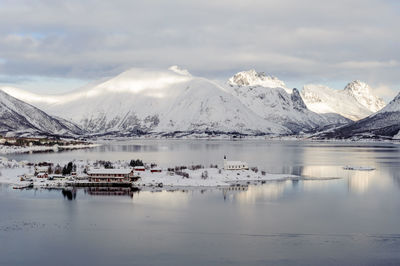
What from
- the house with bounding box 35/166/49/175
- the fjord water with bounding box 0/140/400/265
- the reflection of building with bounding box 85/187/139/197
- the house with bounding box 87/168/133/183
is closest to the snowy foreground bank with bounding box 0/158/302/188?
the house with bounding box 35/166/49/175

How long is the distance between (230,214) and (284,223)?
5463 mm

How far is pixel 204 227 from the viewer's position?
131 feet

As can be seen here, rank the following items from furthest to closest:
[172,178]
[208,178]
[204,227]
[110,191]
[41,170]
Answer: [41,170], [208,178], [172,178], [110,191], [204,227]

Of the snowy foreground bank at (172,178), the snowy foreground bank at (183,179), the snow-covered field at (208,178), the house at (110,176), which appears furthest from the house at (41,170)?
the snow-covered field at (208,178)

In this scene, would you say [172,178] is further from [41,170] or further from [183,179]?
[41,170]

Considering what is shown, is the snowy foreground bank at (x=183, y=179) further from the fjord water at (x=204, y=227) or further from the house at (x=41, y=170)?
the fjord water at (x=204, y=227)

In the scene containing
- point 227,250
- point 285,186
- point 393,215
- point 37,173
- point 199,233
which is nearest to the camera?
point 227,250

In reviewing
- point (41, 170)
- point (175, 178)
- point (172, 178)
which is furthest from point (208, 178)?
point (41, 170)

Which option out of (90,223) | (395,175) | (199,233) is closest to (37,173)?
(90,223)

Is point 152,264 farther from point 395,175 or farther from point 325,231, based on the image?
point 395,175

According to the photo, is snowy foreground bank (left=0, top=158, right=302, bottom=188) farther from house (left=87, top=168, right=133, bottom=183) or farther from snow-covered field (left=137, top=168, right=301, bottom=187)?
house (left=87, top=168, right=133, bottom=183)

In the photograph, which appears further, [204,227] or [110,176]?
[110,176]

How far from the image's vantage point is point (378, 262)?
31188mm

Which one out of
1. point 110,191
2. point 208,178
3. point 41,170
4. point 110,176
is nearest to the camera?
point 110,191
